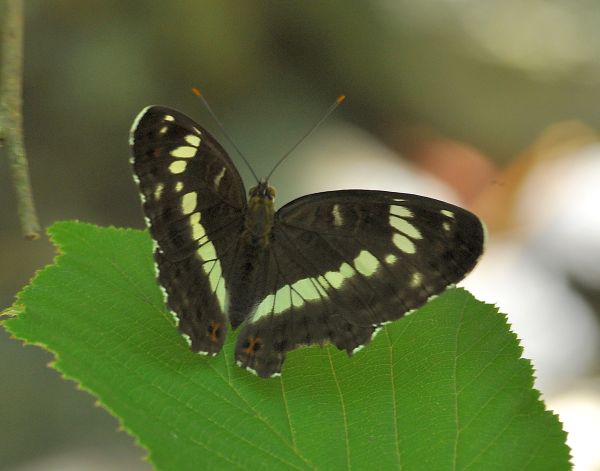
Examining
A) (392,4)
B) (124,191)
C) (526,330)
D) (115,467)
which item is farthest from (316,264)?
(392,4)

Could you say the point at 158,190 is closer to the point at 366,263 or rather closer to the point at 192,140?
the point at 192,140

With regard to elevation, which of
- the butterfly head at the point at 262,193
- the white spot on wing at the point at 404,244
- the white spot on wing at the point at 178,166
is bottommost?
the white spot on wing at the point at 178,166

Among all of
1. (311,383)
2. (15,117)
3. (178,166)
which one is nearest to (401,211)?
(311,383)

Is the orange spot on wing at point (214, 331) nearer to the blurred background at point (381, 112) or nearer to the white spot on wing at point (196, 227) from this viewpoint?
the white spot on wing at point (196, 227)

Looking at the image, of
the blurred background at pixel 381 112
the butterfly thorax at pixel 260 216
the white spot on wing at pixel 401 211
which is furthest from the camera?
the blurred background at pixel 381 112

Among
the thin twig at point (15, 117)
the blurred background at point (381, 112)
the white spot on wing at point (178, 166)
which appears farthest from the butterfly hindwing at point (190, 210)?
the blurred background at point (381, 112)

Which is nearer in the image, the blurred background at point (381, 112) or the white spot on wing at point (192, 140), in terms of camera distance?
the white spot on wing at point (192, 140)

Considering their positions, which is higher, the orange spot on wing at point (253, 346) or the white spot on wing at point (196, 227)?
the white spot on wing at point (196, 227)

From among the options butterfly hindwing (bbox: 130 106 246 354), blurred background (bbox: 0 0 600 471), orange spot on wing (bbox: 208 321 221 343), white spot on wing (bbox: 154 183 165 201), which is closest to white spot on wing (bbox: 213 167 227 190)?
butterfly hindwing (bbox: 130 106 246 354)
